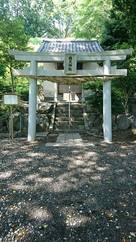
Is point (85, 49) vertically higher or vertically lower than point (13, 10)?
lower

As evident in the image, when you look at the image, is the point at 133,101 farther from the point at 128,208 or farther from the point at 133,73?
the point at 128,208

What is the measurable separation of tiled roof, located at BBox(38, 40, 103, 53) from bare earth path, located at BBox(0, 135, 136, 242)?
11.3 meters

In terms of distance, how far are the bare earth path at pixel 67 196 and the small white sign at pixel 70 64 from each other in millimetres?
3170

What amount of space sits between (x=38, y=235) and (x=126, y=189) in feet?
6.41

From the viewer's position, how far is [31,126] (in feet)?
31.3

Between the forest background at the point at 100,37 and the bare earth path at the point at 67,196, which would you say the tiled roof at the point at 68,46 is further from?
the bare earth path at the point at 67,196

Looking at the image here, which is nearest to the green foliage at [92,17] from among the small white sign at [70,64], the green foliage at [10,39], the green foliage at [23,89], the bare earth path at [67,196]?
the green foliage at [23,89]

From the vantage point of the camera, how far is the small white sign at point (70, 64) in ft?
30.2

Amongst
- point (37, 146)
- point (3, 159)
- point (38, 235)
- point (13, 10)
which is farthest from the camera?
point (13, 10)

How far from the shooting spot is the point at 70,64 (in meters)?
9.22

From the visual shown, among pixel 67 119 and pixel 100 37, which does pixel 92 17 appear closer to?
pixel 100 37

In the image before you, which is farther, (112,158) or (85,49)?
(85,49)

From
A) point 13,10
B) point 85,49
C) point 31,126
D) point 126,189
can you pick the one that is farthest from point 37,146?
point 13,10

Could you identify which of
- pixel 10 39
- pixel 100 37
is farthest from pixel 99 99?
pixel 100 37
